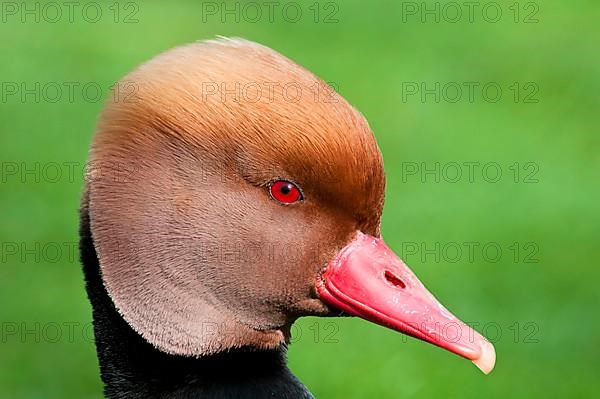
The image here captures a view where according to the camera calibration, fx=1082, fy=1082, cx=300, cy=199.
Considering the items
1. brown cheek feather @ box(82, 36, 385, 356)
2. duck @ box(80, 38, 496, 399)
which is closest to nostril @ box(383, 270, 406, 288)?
duck @ box(80, 38, 496, 399)

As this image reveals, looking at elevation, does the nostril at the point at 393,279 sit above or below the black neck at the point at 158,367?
above

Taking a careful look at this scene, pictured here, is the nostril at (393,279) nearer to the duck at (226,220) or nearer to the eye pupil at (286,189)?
the duck at (226,220)

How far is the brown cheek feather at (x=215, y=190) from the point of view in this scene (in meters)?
2.06

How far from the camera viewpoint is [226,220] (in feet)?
7.04

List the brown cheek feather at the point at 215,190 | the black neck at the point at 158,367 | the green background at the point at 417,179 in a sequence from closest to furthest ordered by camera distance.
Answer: the brown cheek feather at the point at 215,190 < the black neck at the point at 158,367 < the green background at the point at 417,179

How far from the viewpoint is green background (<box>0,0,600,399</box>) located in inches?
164

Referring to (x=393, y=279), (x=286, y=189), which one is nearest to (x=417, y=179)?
(x=393, y=279)

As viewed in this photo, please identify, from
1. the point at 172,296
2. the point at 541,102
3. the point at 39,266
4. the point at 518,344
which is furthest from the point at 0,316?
the point at 541,102

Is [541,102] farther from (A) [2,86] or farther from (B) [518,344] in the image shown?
(A) [2,86]

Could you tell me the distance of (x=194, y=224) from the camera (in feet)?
7.00

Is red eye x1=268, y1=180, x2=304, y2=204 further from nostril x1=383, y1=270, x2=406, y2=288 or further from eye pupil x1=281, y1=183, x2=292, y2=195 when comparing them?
nostril x1=383, y1=270, x2=406, y2=288

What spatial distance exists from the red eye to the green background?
76.8 inches

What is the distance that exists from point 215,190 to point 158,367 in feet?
1.30

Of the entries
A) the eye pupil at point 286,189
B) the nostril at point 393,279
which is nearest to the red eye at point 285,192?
the eye pupil at point 286,189
